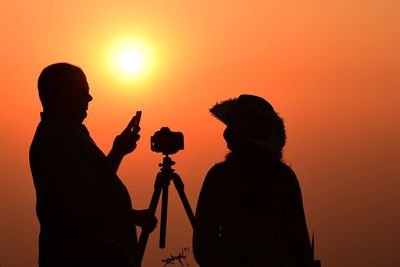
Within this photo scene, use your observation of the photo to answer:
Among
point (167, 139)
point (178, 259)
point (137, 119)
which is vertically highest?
point (137, 119)

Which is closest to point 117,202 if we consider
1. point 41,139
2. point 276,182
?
point 41,139

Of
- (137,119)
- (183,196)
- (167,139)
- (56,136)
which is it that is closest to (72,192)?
(56,136)

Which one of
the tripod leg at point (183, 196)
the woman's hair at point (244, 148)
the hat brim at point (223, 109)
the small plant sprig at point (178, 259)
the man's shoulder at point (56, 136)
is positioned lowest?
the small plant sprig at point (178, 259)

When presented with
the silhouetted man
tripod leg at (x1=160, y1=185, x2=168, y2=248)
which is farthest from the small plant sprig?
the silhouetted man

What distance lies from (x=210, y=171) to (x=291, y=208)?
2.00 feet

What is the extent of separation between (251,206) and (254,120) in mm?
587

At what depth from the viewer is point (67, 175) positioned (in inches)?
210

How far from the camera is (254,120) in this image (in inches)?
221

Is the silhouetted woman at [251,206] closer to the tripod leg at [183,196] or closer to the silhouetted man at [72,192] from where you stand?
the silhouetted man at [72,192]

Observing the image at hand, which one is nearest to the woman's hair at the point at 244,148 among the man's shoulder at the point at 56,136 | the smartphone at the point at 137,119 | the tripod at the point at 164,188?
the man's shoulder at the point at 56,136

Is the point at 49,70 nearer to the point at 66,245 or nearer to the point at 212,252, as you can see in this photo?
the point at 66,245

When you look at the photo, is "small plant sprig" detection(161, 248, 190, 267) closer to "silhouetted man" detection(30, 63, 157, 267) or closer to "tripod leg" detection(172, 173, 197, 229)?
"tripod leg" detection(172, 173, 197, 229)

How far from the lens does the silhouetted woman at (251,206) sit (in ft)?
18.0

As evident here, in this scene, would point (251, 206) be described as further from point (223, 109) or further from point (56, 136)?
point (56, 136)
